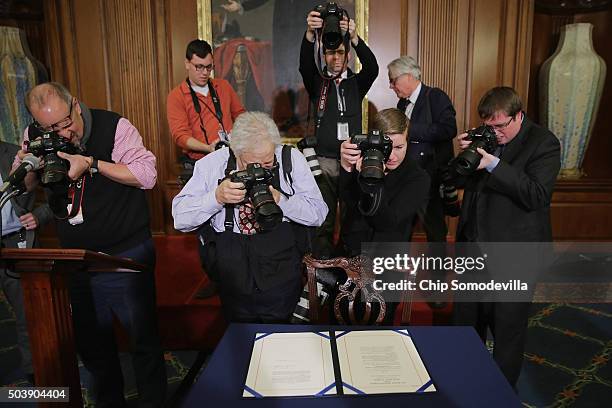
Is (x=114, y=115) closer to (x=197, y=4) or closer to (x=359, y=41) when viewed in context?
(x=359, y=41)

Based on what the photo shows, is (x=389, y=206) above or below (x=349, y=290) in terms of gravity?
above

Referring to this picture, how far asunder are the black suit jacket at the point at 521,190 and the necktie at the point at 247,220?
3.33ft

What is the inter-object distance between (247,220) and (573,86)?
138 inches

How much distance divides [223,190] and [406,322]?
83cm

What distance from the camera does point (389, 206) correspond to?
2045mm

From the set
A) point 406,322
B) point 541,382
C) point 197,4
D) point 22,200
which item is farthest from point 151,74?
point 541,382

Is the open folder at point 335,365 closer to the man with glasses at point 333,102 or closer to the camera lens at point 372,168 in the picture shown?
the camera lens at point 372,168

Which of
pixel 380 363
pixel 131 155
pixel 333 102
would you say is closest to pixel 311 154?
pixel 333 102

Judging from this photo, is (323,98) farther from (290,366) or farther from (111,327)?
(290,366)

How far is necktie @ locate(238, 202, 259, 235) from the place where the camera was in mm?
1884

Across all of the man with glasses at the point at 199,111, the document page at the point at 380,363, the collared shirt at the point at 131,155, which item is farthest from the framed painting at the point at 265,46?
the document page at the point at 380,363

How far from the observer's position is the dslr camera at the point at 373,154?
175cm

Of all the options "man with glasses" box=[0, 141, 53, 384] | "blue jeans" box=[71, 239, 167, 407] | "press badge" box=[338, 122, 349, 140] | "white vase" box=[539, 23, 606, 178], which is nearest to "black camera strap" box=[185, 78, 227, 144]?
"press badge" box=[338, 122, 349, 140]

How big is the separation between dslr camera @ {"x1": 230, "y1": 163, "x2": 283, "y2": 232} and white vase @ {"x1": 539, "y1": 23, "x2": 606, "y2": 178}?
3.47 meters
